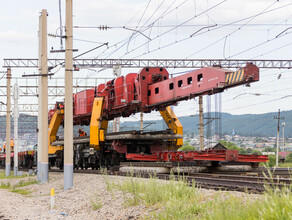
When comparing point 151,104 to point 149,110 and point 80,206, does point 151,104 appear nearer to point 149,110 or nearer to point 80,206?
point 149,110

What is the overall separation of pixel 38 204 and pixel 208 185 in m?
6.33

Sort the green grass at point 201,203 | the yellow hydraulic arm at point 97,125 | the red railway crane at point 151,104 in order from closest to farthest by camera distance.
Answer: the green grass at point 201,203 < the red railway crane at point 151,104 < the yellow hydraulic arm at point 97,125

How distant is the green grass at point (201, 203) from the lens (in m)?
6.55

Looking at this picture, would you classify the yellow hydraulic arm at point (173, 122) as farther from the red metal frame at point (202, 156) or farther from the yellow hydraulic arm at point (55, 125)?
the yellow hydraulic arm at point (55, 125)

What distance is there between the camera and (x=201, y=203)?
941cm

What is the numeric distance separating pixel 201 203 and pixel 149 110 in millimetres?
11515

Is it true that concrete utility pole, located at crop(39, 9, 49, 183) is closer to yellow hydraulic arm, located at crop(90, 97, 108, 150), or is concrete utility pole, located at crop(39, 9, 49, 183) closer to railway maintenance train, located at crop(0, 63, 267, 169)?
railway maintenance train, located at crop(0, 63, 267, 169)

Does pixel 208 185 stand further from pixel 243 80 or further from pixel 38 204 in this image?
pixel 38 204

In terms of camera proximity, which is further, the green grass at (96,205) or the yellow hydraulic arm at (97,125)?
the yellow hydraulic arm at (97,125)

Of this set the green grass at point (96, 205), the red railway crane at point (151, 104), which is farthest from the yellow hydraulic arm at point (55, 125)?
the green grass at point (96, 205)

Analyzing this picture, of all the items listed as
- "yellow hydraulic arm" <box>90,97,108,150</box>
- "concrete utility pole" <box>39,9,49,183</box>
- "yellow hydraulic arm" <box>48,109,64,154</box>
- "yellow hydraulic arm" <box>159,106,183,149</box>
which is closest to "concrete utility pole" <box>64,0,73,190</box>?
"yellow hydraulic arm" <box>90,97,108,150</box>

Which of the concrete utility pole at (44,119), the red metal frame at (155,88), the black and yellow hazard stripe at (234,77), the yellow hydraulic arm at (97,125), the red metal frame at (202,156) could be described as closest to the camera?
the black and yellow hazard stripe at (234,77)

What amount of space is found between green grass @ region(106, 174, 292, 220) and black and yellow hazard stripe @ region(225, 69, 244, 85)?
470 cm

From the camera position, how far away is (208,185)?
12836 mm
